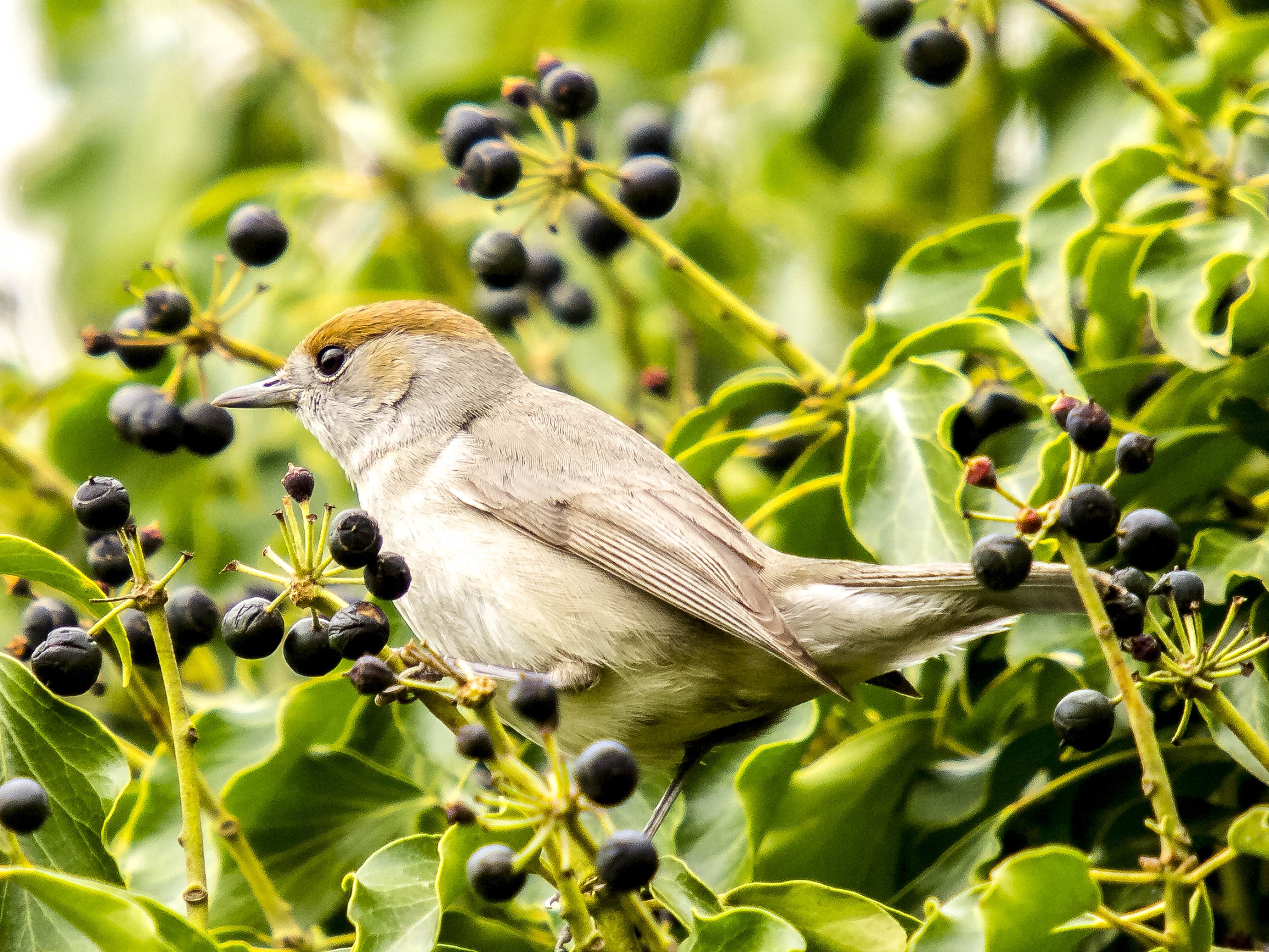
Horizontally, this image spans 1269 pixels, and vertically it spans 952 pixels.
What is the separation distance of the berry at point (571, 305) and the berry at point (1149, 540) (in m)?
2.39

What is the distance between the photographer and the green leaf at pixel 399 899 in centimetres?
229

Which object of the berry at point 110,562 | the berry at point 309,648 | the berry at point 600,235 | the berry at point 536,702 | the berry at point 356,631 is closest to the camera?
the berry at point 536,702

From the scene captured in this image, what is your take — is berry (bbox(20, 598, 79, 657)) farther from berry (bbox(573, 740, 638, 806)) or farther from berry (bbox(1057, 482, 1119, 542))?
berry (bbox(1057, 482, 1119, 542))

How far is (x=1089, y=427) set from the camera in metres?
2.17

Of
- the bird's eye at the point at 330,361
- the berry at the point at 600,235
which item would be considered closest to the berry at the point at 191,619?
the bird's eye at the point at 330,361

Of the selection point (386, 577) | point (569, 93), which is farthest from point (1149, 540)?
point (569, 93)

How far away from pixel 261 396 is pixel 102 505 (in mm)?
1404

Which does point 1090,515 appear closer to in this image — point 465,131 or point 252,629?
point 252,629

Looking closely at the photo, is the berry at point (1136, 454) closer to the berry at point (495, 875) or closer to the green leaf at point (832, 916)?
the green leaf at point (832, 916)

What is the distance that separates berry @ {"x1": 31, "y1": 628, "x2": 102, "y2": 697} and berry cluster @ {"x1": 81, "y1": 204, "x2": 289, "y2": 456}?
0.81 meters

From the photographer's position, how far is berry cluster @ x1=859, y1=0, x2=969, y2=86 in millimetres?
3385

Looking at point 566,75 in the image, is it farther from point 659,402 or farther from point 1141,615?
point 1141,615

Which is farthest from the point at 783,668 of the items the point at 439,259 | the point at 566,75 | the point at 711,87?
the point at 711,87

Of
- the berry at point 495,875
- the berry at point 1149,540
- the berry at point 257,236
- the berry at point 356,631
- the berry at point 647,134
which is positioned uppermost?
the berry at point 647,134
